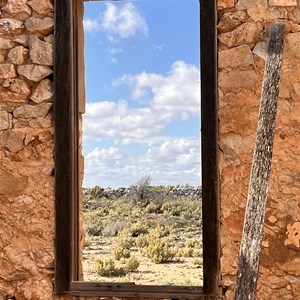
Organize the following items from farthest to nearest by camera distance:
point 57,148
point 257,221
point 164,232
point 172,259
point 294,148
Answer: point 164,232 < point 172,259 < point 57,148 < point 294,148 < point 257,221

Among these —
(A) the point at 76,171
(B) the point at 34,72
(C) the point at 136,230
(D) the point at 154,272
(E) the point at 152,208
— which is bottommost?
(D) the point at 154,272

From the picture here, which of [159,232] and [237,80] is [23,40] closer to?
[237,80]

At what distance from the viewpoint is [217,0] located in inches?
166

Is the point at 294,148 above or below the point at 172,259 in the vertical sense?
above

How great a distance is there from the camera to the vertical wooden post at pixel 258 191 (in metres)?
2.96

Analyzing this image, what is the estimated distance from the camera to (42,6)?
4.45m

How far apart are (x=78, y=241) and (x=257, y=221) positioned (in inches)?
71.4

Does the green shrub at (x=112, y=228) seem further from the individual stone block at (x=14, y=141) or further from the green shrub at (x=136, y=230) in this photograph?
the individual stone block at (x=14, y=141)

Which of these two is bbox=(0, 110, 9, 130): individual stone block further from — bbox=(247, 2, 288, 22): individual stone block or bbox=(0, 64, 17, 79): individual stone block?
bbox=(247, 2, 288, 22): individual stone block

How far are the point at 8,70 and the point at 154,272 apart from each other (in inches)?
189

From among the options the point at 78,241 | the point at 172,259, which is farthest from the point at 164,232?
the point at 78,241

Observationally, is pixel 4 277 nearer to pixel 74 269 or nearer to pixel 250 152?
pixel 74 269

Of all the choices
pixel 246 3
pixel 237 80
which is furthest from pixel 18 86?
pixel 246 3

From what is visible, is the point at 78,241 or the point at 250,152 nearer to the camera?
the point at 250,152
